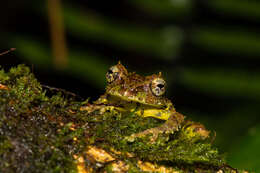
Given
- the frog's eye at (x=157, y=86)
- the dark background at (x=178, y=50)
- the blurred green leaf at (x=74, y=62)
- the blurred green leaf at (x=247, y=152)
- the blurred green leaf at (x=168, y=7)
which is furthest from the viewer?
the blurred green leaf at (x=74, y=62)

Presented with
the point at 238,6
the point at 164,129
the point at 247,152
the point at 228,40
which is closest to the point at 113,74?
the point at 164,129

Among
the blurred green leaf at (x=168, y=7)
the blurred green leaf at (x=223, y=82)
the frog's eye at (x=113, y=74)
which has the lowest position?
the frog's eye at (x=113, y=74)

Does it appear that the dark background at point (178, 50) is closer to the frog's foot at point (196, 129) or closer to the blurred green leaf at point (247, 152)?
the blurred green leaf at point (247, 152)

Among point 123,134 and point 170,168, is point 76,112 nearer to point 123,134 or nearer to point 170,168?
point 123,134

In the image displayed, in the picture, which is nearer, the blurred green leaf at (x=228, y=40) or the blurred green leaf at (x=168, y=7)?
the blurred green leaf at (x=168, y=7)

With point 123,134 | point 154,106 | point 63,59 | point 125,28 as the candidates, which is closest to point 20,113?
point 123,134

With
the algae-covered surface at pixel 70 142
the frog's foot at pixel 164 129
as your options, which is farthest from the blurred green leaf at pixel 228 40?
the algae-covered surface at pixel 70 142
